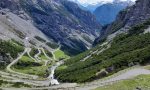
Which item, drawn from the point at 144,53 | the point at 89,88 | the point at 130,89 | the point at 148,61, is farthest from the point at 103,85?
the point at 144,53

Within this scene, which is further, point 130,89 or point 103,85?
point 103,85

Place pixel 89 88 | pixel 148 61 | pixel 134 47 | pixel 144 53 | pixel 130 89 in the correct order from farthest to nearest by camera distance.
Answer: pixel 134 47
pixel 144 53
pixel 148 61
pixel 89 88
pixel 130 89

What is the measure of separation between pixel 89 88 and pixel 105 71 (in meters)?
54.2

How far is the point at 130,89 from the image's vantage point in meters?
94.5

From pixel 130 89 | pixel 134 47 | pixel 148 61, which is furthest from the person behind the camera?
pixel 134 47

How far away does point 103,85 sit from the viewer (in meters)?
104

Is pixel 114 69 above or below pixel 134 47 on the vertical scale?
below

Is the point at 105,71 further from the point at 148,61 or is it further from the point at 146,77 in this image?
the point at 146,77

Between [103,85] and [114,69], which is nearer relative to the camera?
[103,85]

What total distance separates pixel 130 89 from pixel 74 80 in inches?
2969

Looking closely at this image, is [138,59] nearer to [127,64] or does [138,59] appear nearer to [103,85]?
[127,64]

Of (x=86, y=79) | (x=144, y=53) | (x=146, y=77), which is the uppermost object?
(x=144, y=53)

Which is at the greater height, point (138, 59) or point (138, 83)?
point (138, 59)

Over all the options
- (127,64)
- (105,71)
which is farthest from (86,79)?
(127,64)
